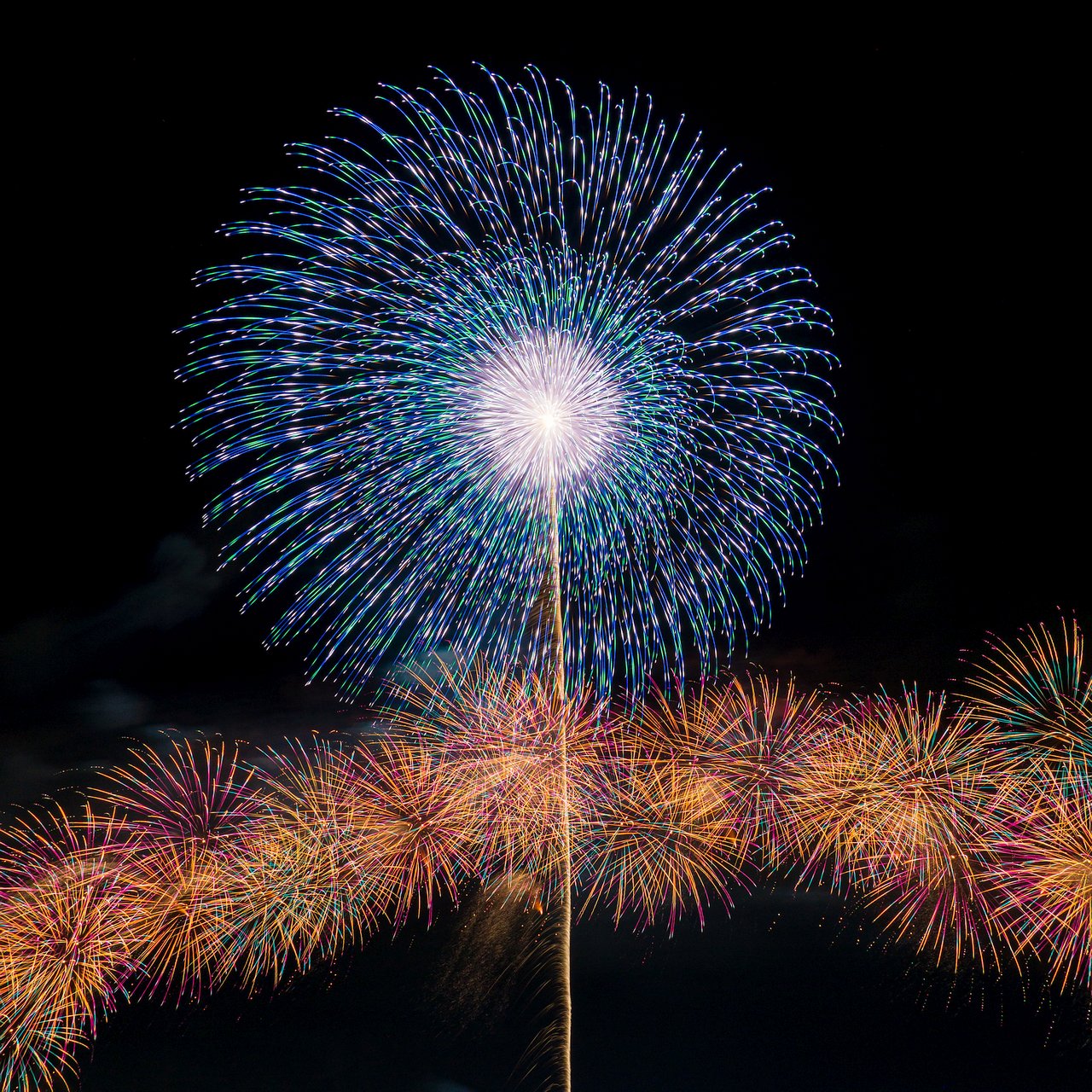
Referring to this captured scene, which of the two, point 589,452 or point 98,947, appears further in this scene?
point 98,947

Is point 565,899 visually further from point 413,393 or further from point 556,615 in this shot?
point 413,393

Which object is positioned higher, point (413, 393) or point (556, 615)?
point (413, 393)

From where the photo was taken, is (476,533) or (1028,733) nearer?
(476,533)

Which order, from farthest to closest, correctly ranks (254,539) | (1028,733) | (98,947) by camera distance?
1. (98,947)
2. (1028,733)
3. (254,539)

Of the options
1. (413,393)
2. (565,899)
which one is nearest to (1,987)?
(565,899)

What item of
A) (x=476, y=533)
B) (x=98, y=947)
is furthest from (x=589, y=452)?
(x=98, y=947)

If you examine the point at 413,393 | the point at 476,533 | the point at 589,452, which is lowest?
the point at 476,533

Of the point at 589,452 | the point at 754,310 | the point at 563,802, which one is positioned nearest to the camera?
the point at 754,310

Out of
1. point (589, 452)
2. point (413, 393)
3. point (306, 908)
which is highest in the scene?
point (589, 452)

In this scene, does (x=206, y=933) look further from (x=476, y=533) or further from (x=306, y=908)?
(x=476, y=533)
